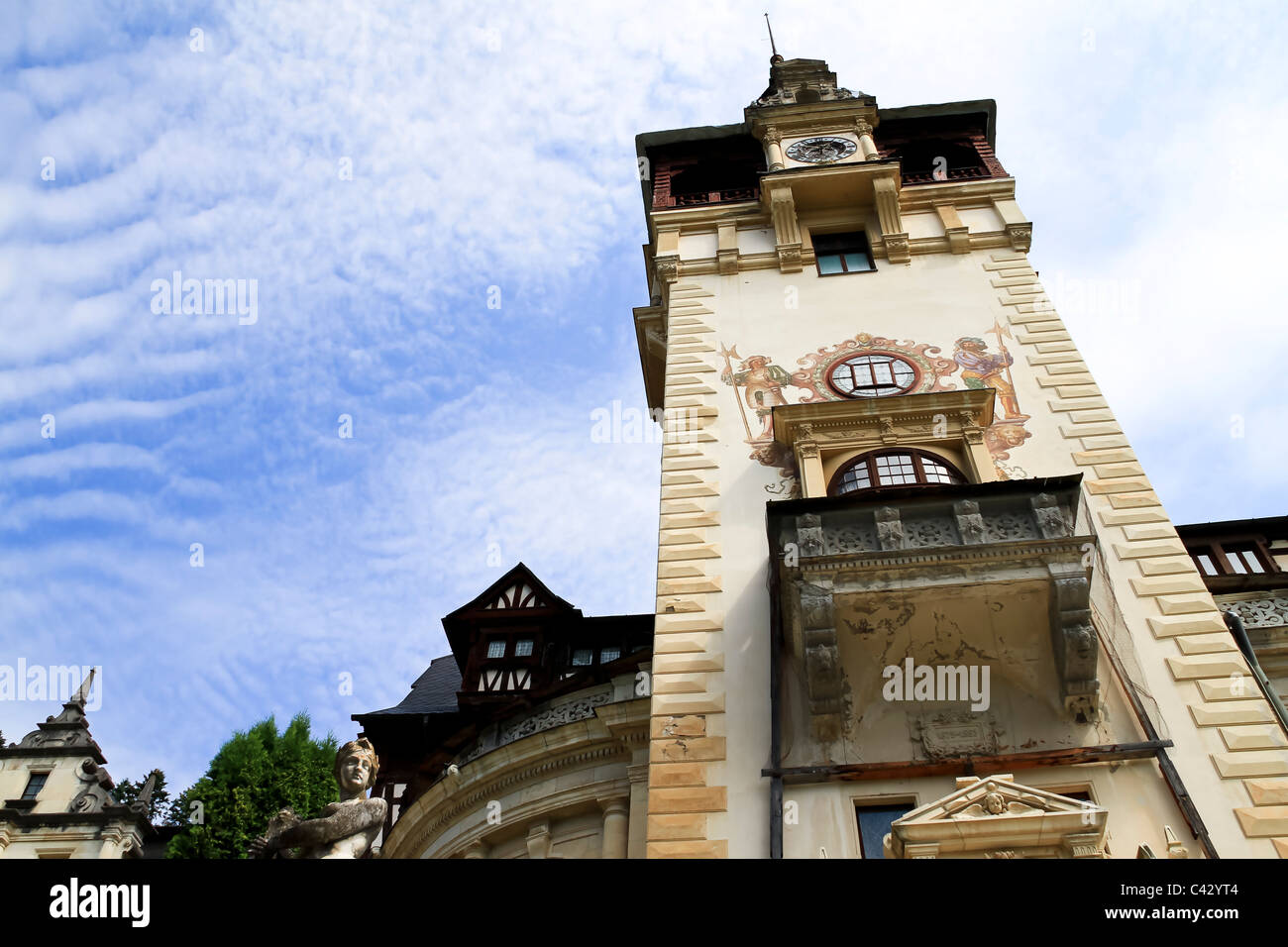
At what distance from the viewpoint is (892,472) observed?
14.8 meters

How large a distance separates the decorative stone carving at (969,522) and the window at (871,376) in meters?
3.94

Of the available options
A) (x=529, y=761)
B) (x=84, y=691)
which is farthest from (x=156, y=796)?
(x=529, y=761)

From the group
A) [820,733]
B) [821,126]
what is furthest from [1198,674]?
[821,126]

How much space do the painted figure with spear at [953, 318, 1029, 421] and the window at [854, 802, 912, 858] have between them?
6.86 metres

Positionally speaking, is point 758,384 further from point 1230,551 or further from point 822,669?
point 1230,551

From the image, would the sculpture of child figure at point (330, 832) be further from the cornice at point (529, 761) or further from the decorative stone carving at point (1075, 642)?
the decorative stone carving at point (1075, 642)

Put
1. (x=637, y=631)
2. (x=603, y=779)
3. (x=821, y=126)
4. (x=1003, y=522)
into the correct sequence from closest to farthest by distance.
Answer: (x=1003, y=522)
(x=603, y=779)
(x=637, y=631)
(x=821, y=126)

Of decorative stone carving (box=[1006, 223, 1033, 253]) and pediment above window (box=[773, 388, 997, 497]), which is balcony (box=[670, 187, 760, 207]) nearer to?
decorative stone carving (box=[1006, 223, 1033, 253])

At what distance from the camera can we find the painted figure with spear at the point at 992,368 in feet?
52.5

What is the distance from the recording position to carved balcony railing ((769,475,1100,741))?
38.3 feet

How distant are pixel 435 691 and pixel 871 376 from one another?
430 inches

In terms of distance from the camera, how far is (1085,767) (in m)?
11.1
